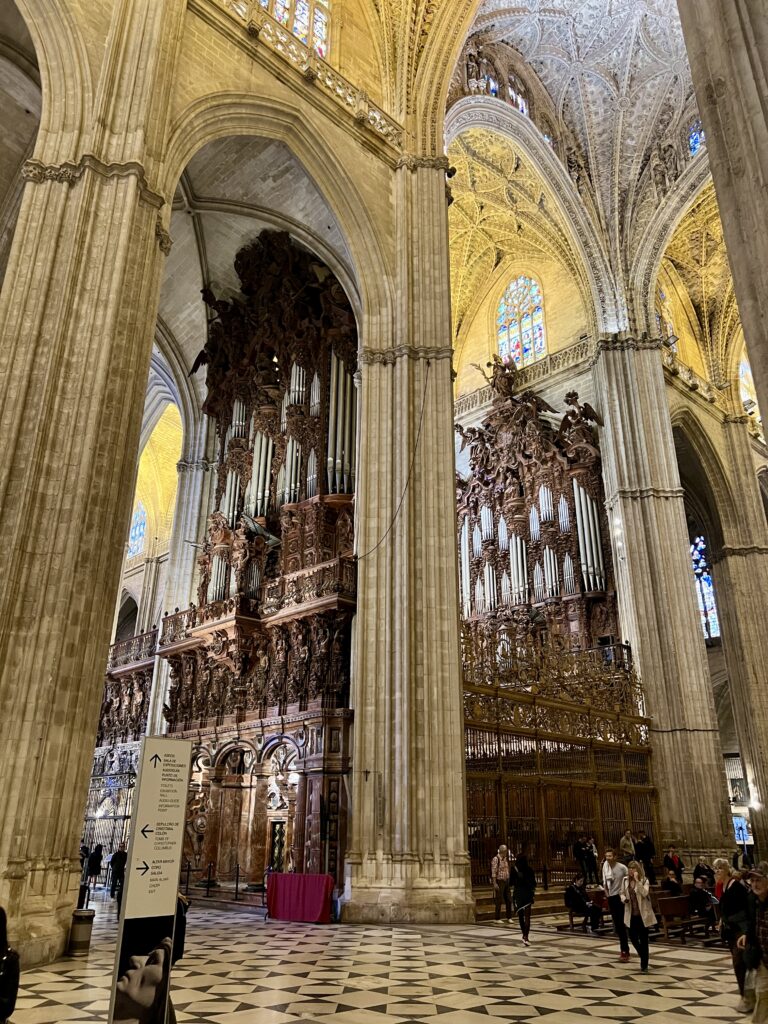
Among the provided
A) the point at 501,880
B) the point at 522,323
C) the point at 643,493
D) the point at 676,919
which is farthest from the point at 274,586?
the point at 522,323

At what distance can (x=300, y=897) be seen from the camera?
1022 centimetres

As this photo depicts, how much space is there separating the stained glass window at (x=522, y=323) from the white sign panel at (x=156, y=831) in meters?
21.0

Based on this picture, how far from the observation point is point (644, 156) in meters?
21.5

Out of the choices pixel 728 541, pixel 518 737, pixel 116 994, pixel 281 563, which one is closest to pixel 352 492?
pixel 281 563

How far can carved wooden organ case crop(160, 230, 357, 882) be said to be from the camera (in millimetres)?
12352

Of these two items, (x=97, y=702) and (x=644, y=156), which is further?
(x=644, y=156)

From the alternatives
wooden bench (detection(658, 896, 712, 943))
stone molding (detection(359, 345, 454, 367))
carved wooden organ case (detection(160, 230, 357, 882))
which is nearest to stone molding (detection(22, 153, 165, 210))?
stone molding (detection(359, 345, 454, 367))

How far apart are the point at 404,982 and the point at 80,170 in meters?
9.07

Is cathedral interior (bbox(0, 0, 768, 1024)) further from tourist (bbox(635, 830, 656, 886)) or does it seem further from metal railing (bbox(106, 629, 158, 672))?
tourist (bbox(635, 830, 656, 886))

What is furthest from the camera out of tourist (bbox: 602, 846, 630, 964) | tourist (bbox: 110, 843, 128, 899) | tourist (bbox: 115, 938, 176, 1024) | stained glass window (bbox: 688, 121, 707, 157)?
stained glass window (bbox: 688, 121, 707, 157)

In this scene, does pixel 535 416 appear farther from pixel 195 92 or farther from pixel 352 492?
pixel 195 92

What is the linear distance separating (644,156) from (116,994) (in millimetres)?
23486

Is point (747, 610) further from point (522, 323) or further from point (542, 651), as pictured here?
point (522, 323)

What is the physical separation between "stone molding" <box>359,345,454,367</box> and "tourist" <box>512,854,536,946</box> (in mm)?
7885
